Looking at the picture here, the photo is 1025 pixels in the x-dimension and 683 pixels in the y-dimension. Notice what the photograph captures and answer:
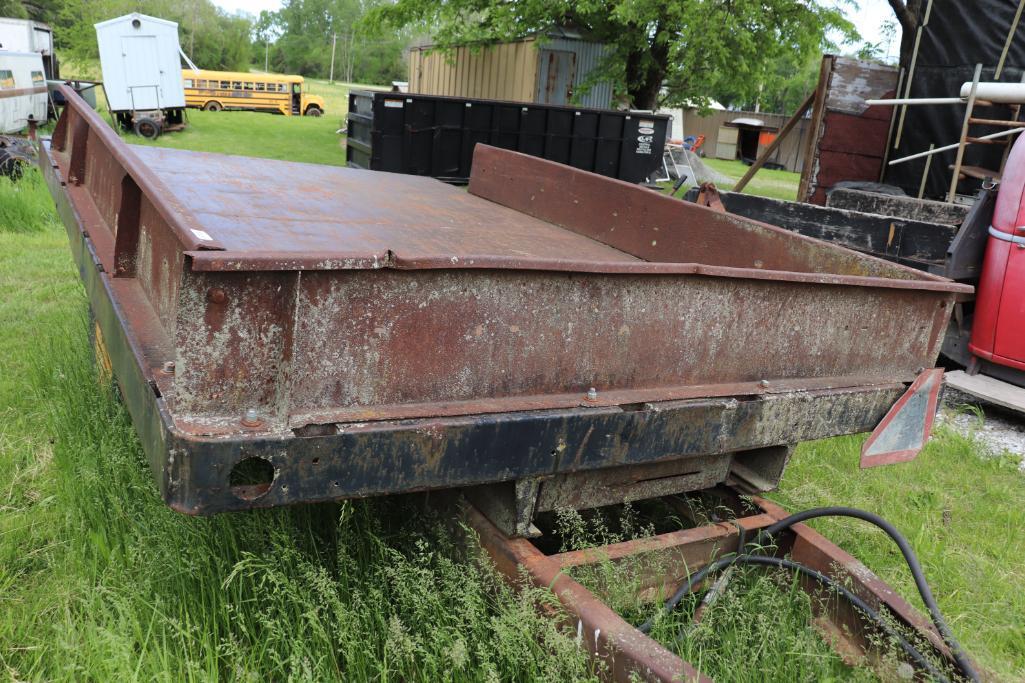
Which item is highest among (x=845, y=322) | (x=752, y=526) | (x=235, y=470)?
(x=845, y=322)

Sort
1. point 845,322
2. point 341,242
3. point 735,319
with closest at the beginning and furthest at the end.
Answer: point 735,319
point 845,322
point 341,242

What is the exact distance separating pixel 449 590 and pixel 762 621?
3.11 ft

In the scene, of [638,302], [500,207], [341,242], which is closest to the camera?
[638,302]

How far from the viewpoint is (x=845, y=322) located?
267 cm

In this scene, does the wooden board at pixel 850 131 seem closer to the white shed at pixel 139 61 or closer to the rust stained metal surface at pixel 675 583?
the rust stained metal surface at pixel 675 583

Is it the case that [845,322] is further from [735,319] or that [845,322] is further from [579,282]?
[579,282]

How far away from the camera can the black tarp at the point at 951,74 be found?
10.8 m

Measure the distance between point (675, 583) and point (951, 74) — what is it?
1137 centimetres

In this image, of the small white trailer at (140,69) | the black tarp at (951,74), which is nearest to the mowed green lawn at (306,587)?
the black tarp at (951,74)

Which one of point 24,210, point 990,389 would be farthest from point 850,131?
point 24,210

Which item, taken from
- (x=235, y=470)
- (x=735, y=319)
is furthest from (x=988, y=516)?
(x=235, y=470)

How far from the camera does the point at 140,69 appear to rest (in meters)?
22.1

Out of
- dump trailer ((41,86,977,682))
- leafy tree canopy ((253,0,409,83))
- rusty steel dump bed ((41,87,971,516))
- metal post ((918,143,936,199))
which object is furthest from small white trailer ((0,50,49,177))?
leafy tree canopy ((253,0,409,83))

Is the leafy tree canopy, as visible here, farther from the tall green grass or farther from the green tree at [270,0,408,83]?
the tall green grass
